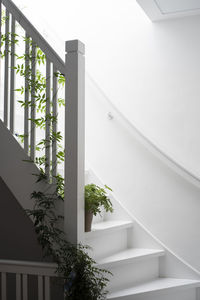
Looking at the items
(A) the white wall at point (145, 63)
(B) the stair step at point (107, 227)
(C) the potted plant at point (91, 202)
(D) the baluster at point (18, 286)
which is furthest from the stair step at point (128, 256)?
(A) the white wall at point (145, 63)

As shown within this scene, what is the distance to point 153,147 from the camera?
12.0 feet

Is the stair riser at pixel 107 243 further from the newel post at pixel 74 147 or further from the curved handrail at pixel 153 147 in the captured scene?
the curved handrail at pixel 153 147

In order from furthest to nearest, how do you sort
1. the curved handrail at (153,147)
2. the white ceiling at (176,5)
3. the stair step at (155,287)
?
the curved handrail at (153,147) → the white ceiling at (176,5) → the stair step at (155,287)

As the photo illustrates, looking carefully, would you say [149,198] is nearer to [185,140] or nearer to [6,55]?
[185,140]

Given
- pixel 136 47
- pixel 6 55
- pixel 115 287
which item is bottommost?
pixel 115 287

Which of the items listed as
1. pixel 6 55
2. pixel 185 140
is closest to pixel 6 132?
pixel 6 55

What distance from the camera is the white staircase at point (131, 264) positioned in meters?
3.13

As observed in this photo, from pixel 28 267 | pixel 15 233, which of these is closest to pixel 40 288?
pixel 28 267

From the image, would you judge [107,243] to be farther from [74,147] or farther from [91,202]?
[74,147]

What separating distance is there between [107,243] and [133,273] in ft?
0.99

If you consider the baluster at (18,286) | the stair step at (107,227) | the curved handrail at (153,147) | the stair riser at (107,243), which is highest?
the curved handrail at (153,147)

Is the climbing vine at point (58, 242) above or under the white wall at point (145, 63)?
under

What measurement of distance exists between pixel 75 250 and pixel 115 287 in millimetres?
647

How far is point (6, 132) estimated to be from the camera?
310 cm
